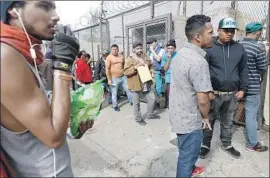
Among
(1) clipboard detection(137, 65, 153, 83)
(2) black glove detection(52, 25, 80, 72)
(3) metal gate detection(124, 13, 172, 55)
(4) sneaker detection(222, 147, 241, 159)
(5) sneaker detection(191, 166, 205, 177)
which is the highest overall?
(3) metal gate detection(124, 13, 172, 55)

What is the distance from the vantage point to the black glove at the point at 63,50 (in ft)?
3.32

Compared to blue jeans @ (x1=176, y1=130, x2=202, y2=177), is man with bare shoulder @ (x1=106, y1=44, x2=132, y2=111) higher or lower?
higher

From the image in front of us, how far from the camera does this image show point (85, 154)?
336 cm

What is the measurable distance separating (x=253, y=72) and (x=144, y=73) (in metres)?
2.02

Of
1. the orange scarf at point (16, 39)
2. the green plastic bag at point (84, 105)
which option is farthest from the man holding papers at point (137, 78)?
the orange scarf at point (16, 39)

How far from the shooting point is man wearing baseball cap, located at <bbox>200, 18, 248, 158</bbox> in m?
2.79

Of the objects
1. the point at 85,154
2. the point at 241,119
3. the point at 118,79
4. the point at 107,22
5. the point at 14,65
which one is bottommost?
the point at 85,154

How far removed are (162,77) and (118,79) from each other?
1.09 meters

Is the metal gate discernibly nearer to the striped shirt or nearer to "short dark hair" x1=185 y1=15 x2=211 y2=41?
the striped shirt

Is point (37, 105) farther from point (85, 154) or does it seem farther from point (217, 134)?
point (217, 134)

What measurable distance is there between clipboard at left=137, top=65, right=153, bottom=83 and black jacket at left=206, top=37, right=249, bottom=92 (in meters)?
1.78

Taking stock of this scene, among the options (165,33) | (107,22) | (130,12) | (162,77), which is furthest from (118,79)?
(107,22)

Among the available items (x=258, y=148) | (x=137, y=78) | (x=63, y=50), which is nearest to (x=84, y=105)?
(x=63, y=50)

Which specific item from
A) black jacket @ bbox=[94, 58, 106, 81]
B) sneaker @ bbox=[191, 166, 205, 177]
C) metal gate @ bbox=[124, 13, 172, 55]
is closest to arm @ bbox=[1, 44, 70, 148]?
sneaker @ bbox=[191, 166, 205, 177]
